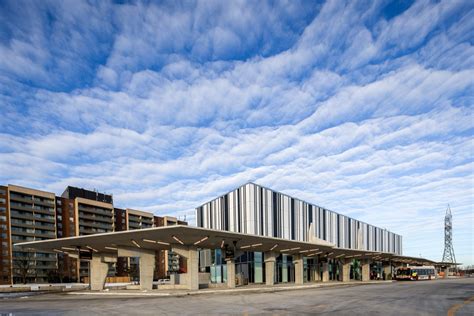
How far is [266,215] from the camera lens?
196 feet

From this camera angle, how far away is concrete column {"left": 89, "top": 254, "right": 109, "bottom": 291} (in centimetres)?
4691

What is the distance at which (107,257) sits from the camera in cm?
4844

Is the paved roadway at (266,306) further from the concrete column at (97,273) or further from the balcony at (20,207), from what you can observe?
the balcony at (20,207)

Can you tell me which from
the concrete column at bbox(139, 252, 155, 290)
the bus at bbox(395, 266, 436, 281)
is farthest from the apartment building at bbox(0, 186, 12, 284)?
the bus at bbox(395, 266, 436, 281)

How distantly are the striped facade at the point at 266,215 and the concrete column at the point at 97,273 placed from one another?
20.4 meters

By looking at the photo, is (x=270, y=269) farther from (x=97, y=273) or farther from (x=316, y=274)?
(x=316, y=274)

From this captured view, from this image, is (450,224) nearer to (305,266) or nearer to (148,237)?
(305,266)

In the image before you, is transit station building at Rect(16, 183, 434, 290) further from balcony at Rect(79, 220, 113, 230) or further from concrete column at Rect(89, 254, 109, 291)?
balcony at Rect(79, 220, 113, 230)

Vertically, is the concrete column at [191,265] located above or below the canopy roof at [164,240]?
below

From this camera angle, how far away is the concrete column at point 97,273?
46906 mm

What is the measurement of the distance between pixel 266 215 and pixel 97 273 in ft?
82.2

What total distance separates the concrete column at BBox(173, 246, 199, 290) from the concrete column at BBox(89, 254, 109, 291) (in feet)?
41.7

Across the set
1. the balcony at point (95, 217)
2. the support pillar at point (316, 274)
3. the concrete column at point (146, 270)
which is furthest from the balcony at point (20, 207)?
the support pillar at point (316, 274)

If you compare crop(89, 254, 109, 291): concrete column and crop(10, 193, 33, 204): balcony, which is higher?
crop(10, 193, 33, 204): balcony
